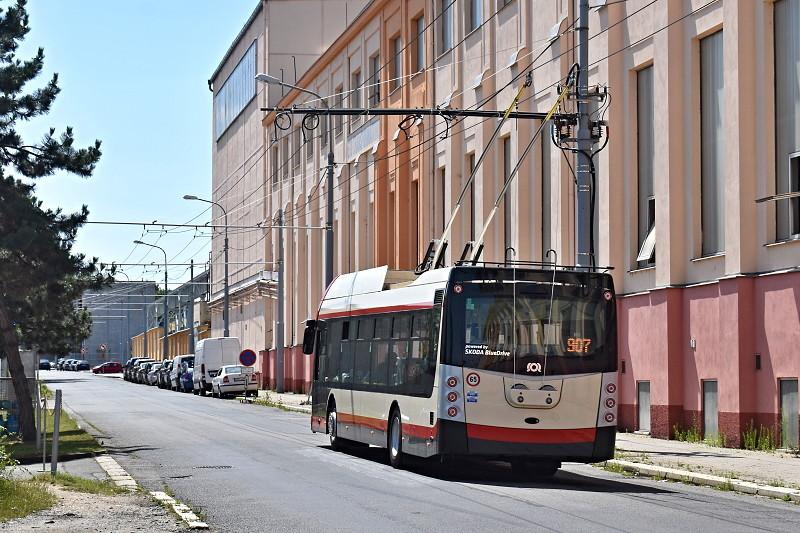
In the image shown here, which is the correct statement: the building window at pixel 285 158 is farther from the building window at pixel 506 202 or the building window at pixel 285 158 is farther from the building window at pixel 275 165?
the building window at pixel 506 202

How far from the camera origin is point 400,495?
16.2 metres

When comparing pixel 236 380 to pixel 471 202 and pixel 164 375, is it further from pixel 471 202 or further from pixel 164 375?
pixel 471 202

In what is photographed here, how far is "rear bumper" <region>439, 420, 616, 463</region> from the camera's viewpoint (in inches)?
722

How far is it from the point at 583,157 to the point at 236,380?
38222 mm

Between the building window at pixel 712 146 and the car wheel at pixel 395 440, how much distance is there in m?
7.89

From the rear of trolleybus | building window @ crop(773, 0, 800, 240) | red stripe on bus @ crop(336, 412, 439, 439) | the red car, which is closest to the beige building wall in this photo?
red stripe on bus @ crop(336, 412, 439, 439)

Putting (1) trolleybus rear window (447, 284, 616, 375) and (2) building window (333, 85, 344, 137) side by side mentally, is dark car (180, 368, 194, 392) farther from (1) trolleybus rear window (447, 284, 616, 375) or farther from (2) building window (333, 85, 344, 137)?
(1) trolleybus rear window (447, 284, 616, 375)

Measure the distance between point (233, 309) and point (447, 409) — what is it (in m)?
66.2

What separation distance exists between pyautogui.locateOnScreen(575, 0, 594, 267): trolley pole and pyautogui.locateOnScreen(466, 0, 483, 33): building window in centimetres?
1590

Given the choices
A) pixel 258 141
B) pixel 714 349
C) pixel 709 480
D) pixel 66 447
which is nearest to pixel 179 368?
pixel 258 141

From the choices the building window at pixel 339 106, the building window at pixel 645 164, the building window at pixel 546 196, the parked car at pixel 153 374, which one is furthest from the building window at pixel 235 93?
the building window at pixel 645 164

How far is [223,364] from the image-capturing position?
63438 mm

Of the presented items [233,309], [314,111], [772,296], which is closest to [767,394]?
[772,296]

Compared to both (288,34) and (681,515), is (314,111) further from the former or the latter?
(288,34)
